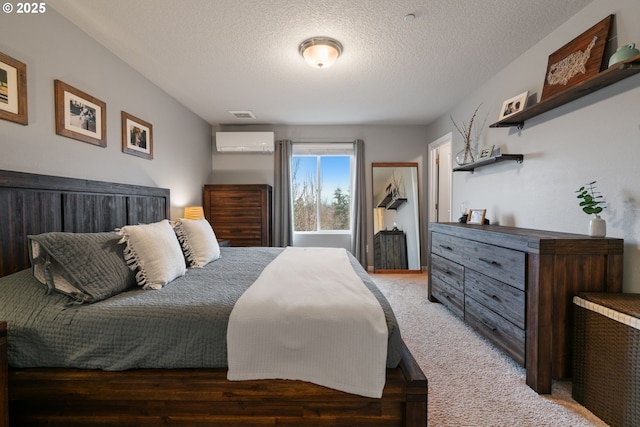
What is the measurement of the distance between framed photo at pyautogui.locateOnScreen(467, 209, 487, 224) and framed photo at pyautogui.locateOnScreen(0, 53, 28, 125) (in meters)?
3.71

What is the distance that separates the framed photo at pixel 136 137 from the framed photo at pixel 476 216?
3522mm

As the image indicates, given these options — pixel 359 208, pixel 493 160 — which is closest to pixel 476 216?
pixel 493 160

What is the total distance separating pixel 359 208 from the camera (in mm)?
4441

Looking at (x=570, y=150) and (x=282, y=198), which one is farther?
(x=282, y=198)

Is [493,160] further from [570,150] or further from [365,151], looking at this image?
Result: [365,151]

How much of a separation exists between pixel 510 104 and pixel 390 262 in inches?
110

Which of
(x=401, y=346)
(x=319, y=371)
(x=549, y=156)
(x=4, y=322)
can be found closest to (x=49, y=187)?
(x=4, y=322)

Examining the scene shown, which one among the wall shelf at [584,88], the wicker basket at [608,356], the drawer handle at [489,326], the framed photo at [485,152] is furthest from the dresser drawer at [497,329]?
the wall shelf at [584,88]

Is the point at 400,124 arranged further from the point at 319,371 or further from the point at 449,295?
the point at 319,371

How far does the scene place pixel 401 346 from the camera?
3.93ft

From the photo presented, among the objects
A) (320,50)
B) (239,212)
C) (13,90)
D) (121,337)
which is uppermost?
(320,50)

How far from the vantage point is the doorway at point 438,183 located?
4258 mm

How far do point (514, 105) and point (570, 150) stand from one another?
69cm

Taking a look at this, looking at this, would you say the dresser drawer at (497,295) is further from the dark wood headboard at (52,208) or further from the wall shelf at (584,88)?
the dark wood headboard at (52,208)
